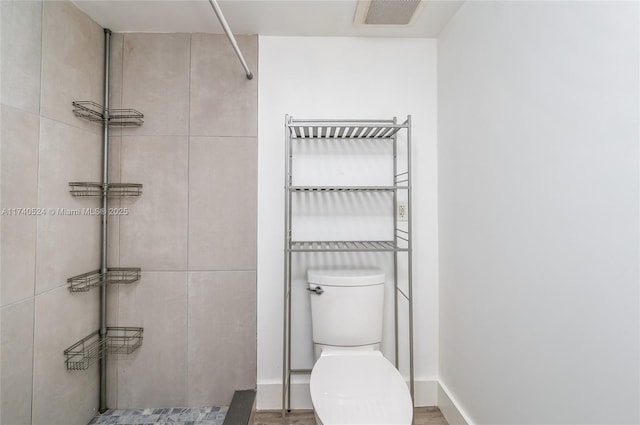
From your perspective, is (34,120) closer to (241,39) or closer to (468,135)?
(241,39)

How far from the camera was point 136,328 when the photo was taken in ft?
5.19

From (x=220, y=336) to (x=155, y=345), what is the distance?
13.8 inches

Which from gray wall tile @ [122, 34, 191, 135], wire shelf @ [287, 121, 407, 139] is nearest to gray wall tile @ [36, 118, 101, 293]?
gray wall tile @ [122, 34, 191, 135]

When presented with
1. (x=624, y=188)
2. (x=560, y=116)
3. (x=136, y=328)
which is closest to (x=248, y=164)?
(x=136, y=328)

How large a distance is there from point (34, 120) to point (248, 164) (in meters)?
0.88

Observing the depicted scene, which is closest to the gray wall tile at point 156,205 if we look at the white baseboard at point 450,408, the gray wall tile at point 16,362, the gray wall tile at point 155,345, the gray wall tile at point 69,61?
the gray wall tile at point 155,345

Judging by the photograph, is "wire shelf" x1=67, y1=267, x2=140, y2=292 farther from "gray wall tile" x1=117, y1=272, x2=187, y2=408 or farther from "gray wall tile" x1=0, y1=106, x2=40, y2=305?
"gray wall tile" x1=0, y1=106, x2=40, y2=305

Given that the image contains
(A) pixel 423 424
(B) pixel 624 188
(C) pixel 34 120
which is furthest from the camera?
(A) pixel 423 424

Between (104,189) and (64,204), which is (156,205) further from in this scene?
(64,204)

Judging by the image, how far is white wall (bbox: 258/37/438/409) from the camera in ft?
5.36

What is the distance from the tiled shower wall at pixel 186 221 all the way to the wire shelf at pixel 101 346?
0.05 meters

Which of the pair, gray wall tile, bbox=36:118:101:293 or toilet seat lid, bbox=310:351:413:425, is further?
gray wall tile, bbox=36:118:101:293

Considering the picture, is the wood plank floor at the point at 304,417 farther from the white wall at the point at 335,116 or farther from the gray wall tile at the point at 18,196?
the gray wall tile at the point at 18,196

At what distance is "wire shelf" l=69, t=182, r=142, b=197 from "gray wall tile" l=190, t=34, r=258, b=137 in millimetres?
456
